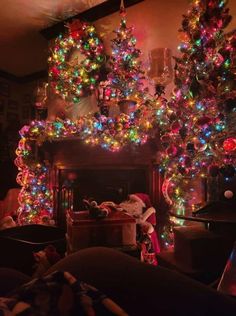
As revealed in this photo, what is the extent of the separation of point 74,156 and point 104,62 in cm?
94

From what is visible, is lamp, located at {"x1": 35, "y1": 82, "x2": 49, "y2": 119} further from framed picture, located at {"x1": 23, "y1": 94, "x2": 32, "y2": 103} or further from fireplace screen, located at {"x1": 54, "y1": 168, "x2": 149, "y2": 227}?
framed picture, located at {"x1": 23, "y1": 94, "x2": 32, "y2": 103}

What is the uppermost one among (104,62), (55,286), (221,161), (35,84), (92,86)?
(35,84)

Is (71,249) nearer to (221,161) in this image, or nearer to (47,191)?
(221,161)

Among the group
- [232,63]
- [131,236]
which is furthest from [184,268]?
[232,63]

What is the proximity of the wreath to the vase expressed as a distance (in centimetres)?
54

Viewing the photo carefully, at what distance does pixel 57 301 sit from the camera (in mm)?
630

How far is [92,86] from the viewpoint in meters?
2.79

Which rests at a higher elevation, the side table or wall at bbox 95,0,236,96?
wall at bbox 95,0,236,96

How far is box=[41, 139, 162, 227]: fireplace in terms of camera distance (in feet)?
8.22

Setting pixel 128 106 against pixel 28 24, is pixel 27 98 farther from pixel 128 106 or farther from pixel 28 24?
pixel 128 106

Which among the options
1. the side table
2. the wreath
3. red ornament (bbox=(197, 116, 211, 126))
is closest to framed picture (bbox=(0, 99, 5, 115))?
the wreath

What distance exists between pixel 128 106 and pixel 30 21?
1573mm

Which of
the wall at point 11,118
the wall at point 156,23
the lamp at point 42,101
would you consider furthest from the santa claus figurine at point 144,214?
the wall at point 11,118

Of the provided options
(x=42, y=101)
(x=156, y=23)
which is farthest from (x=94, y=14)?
(x=42, y=101)
